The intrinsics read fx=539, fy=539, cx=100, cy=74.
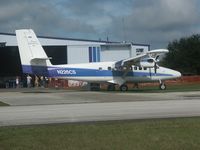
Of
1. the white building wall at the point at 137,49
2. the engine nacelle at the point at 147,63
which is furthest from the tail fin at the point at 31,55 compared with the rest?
the white building wall at the point at 137,49

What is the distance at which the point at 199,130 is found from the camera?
12.6 m

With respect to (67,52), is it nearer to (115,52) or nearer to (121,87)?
(115,52)

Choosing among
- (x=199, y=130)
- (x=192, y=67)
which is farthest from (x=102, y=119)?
(x=192, y=67)

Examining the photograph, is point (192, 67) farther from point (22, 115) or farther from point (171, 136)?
point (171, 136)

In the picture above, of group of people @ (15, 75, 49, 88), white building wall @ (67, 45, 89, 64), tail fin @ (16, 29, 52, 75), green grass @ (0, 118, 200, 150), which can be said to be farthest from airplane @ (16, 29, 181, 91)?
green grass @ (0, 118, 200, 150)

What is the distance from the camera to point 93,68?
146ft

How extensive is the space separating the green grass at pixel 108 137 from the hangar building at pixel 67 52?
54.8 metres

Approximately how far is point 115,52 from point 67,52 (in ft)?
21.9

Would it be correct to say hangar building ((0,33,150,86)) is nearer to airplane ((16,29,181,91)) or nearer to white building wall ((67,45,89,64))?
white building wall ((67,45,89,64))

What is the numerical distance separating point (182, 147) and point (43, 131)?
4210 millimetres

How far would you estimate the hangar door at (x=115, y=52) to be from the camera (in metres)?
68.9

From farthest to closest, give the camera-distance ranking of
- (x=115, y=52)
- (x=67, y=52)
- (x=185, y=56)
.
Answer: (x=185, y=56)
(x=67, y=52)
(x=115, y=52)

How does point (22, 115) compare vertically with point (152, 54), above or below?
below

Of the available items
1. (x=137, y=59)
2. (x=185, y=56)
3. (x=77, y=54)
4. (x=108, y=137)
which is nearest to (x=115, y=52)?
(x=77, y=54)
